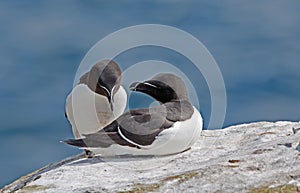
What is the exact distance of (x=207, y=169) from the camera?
29.2 ft

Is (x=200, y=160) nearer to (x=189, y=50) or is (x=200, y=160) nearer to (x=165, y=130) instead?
(x=165, y=130)

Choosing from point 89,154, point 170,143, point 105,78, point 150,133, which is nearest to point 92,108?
point 105,78

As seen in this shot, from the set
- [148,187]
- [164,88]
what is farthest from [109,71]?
[148,187]

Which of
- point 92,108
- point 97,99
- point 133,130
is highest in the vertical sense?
point 97,99

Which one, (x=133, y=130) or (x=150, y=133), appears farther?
(x=133, y=130)

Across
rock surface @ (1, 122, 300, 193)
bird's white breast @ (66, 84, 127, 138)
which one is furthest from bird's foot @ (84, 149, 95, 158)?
bird's white breast @ (66, 84, 127, 138)

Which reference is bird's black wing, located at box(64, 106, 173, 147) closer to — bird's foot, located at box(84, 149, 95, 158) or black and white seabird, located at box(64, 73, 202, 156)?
black and white seabird, located at box(64, 73, 202, 156)

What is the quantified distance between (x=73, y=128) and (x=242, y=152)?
4.67 meters

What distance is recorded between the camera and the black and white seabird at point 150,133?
1125cm

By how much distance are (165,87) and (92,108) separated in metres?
1.62

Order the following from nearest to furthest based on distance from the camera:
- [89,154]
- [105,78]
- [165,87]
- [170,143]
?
[170,143]
[89,154]
[165,87]
[105,78]

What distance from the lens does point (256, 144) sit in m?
10.8

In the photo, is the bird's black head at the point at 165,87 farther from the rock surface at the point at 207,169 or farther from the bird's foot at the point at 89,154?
the bird's foot at the point at 89,154

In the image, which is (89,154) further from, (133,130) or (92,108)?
(92,108)
